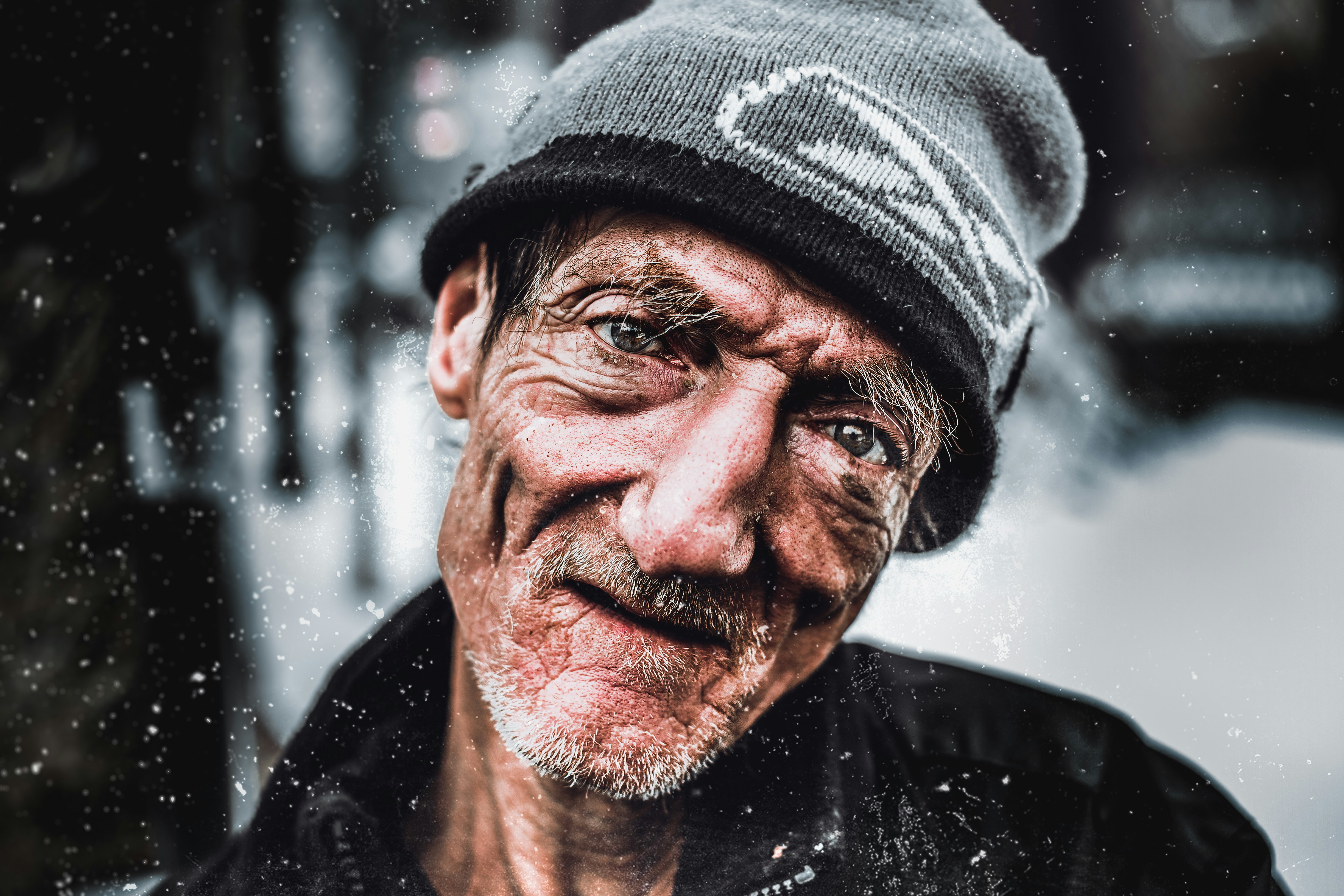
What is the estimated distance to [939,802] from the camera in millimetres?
1152

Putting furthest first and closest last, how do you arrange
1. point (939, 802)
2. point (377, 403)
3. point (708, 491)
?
point (377, 403)
point (939, 802)
point (708, 491)

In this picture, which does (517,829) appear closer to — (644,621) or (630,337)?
(644,621)

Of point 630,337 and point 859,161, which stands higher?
point 859,161

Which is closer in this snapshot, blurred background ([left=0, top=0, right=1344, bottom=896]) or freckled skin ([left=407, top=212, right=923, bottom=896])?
freckled skin ([left=407, top=212, right=923, bottom=896])

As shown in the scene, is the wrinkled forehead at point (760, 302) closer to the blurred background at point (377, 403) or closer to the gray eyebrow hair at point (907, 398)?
the gray eyebrow hair at point (907, 398)

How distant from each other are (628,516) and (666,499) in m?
0.06

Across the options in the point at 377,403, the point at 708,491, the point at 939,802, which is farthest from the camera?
the point at 377,403

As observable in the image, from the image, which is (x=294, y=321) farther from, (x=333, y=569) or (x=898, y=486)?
(x=898, y=486)

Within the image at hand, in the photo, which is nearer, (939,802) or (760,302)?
(760,302)

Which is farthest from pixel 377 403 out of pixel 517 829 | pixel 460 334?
pixel 517 829

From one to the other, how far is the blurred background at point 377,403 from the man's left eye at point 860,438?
7.2 inches

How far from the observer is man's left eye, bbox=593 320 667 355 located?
108 cm

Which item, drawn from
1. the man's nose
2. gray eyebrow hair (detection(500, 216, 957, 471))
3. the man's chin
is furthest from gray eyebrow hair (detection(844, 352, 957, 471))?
the man's chin

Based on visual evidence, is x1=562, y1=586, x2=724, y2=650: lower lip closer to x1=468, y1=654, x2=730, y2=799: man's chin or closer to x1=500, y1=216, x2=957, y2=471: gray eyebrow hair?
x1=468, y1=654, x2=730, y2=799: man's chin
